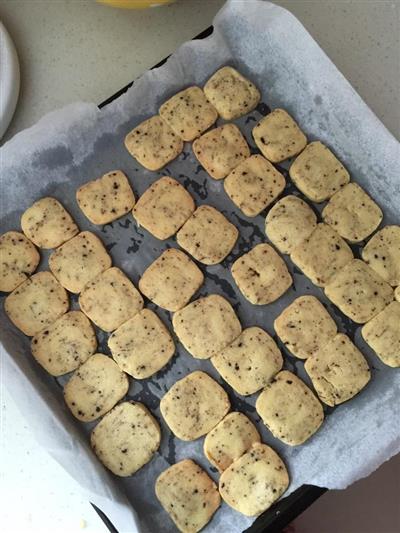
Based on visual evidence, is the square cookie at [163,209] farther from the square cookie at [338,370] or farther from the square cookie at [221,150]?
the square cookie at [338,370]

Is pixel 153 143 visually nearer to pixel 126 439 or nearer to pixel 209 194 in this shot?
pixel 209 194

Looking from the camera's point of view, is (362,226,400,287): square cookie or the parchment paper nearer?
the parchment paper

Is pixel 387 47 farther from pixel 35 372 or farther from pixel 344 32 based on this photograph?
pixel 35 372

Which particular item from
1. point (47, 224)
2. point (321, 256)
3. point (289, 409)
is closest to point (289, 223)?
point (321, 256)

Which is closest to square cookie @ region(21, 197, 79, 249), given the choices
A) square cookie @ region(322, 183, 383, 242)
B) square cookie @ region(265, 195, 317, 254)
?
square cookie @ region(265, 195, 317, 254)

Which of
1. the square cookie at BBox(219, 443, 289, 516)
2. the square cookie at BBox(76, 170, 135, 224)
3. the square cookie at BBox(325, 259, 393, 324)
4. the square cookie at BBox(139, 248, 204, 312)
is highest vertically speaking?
the square cookie at BBox(76, 170, 135, 224)

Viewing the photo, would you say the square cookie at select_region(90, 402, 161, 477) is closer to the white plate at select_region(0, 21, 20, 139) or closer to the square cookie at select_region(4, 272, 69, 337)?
the square cookie at select_region(4, 272, 69, 337)
